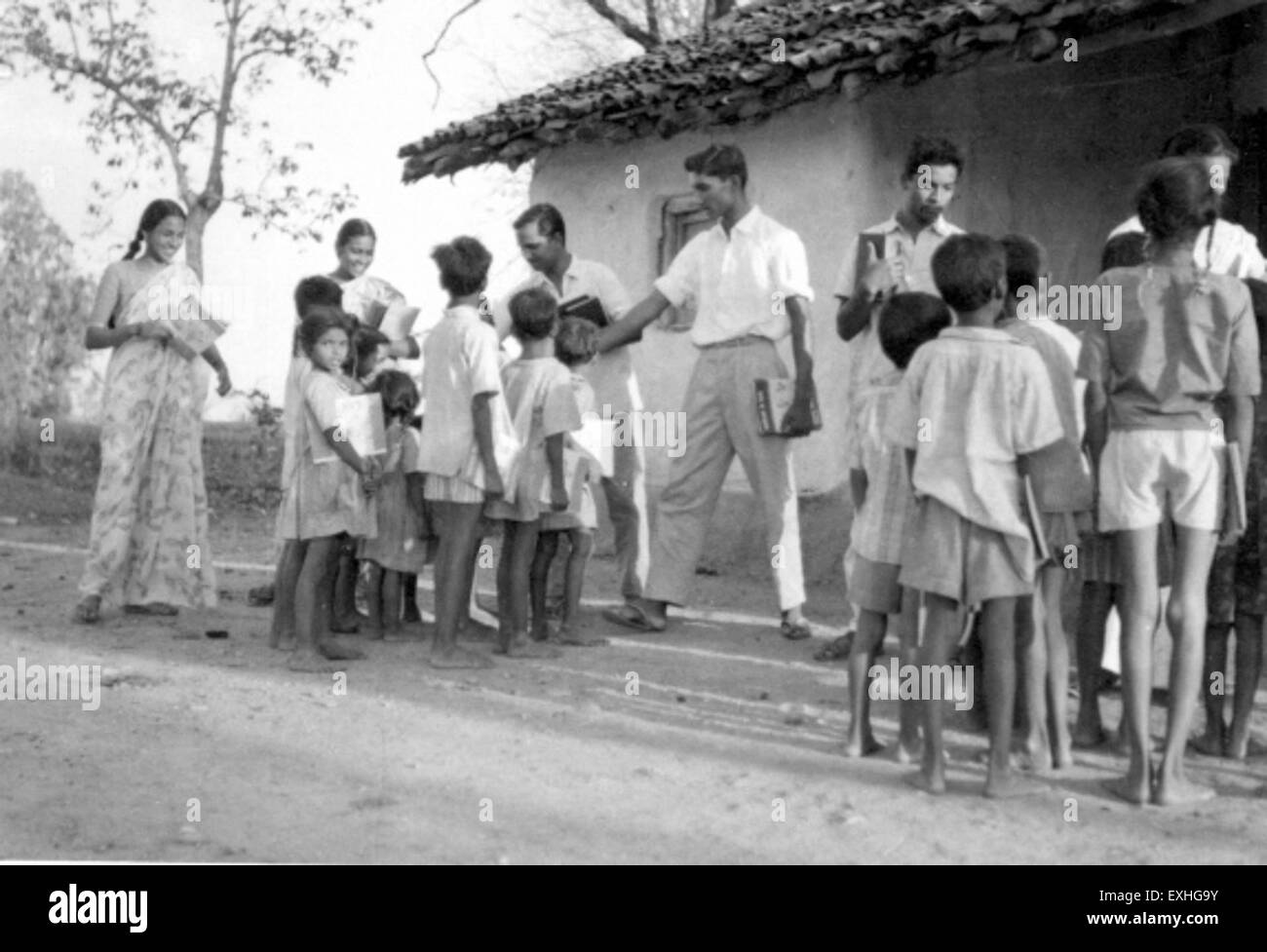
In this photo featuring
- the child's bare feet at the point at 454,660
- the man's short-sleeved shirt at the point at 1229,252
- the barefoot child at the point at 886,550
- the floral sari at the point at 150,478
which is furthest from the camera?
the floral sari at the point at 150,478

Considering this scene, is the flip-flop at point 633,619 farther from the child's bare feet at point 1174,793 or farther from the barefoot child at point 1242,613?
the child's bare feet at point 1174,793

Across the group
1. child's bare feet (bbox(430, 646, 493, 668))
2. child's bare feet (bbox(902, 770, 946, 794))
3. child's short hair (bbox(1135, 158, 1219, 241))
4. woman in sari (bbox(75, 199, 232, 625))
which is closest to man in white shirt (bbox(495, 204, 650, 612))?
child's bare feet (bbox(430, 646, 493, 668))

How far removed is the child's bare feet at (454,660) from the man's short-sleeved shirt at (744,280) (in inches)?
76.6

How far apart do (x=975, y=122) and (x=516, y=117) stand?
331cm

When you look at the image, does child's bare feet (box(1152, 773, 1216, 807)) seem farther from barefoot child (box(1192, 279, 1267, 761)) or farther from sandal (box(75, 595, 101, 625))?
sandal (box(75, 595, 101, 625))

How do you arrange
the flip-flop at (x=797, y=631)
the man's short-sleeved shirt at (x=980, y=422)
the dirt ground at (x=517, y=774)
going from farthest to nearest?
the flip-flop at (x=797, y=631), the man's short-sleeved shirt at (x=980, y=422), the dirt ground at (x=517, y=774)

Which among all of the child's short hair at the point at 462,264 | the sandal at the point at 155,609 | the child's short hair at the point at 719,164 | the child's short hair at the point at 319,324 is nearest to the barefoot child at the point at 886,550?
the child's short hair at the point at 462,264

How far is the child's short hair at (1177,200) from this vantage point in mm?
4738

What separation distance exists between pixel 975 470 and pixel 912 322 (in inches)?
28.4
